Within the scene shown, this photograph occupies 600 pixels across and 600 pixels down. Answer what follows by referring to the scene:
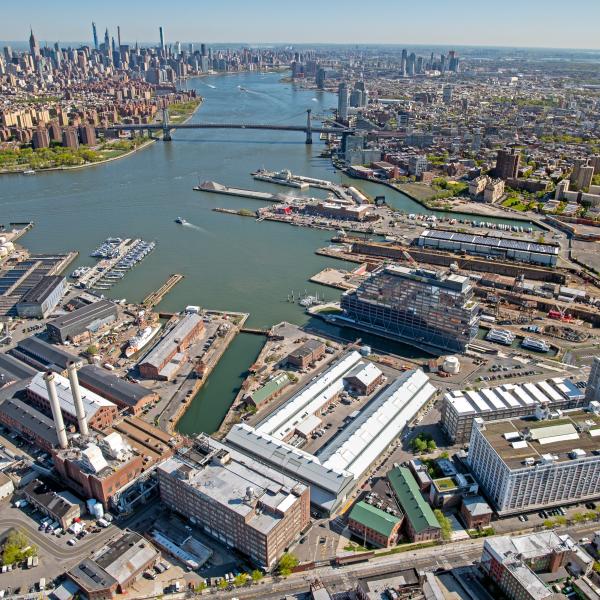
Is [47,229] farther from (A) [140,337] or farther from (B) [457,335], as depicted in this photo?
(B) [457,335]

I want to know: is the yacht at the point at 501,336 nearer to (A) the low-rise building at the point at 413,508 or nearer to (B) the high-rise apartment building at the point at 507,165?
(A) the low-rise building at the point at 413,508

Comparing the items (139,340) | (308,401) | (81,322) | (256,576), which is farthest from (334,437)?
(81,322)

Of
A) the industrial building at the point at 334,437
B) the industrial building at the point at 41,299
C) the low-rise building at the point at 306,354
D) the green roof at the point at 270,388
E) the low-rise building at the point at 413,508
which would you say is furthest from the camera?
the industrial building at the point at 41,299

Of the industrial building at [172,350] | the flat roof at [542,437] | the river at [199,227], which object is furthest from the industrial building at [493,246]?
the industrial building at [172,350]

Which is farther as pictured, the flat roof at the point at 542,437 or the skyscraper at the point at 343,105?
the skyscraper at the point at 343,105

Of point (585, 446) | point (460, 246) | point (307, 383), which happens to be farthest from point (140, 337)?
point (460, 246)

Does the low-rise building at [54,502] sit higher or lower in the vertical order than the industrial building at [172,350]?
lower
